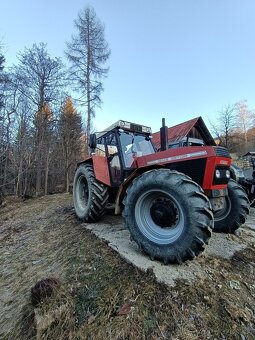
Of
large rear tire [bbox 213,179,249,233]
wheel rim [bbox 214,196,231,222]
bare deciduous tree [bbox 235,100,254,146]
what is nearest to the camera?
large rear tire [bbox 213,179,249,233]

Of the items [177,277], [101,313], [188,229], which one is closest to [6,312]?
[101,313]

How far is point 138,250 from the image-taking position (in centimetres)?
360

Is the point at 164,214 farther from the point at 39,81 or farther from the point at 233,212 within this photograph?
the point at 39,81

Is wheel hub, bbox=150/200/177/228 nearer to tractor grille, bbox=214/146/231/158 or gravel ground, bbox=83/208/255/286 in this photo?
gravel ground, bbox=83/208/255/286

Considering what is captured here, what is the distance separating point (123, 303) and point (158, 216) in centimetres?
120

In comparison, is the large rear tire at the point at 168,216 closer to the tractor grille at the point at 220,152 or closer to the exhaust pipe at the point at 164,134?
the tractor grille at the point at 220,152

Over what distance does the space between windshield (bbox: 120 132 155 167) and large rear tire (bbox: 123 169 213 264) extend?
5.13ft

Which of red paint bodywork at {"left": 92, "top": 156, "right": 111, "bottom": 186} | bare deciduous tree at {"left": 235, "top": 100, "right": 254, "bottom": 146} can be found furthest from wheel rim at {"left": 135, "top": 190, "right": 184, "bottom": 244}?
bare deciduous tree at {"left": 235, "top": 100, "right": 254, "bottom": 146}

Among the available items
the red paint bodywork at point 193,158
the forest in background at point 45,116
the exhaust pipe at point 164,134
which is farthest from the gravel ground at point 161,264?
the forest in background at point 45,116

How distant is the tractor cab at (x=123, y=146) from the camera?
510cm

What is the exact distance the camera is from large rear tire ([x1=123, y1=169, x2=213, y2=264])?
297 cm

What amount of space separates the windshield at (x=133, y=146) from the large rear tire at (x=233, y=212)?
1.82m

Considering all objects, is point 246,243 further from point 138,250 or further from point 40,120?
point 40,120

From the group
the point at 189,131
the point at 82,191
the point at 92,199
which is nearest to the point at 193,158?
the point at 92,199
